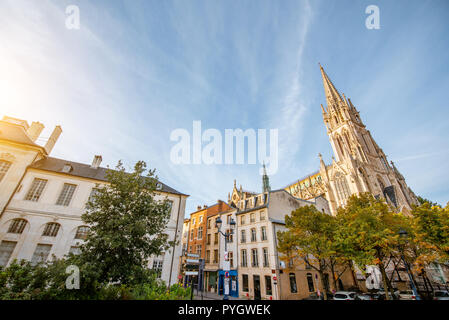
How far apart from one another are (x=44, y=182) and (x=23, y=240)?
5.66 metres

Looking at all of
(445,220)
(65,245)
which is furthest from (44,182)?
(445,220)

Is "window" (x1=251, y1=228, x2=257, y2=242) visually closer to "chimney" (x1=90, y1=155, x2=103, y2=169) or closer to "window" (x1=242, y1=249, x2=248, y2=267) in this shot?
"window" (x1=242, y1=249, x2=248, y2=267)

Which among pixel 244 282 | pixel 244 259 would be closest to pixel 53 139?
pixel 244 259

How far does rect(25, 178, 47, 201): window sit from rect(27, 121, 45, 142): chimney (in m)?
6.92

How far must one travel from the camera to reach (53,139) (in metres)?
24.5

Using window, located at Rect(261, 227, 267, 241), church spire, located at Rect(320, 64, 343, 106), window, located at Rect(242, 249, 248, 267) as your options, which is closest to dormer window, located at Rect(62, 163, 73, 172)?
window, located at Rect(242, 249, 248, 267)

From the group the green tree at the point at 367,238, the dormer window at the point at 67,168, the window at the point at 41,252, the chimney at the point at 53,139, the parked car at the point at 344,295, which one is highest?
the chimney at the point at 53,139

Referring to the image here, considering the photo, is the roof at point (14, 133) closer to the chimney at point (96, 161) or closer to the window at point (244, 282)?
the chimney at point (96, 161)

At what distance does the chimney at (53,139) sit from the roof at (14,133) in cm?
231

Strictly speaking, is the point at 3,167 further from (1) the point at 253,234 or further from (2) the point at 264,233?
(2) the point at 264,233

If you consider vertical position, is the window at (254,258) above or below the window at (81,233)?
below

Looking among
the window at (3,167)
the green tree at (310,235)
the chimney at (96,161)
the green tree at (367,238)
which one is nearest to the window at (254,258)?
the green tree at (310,235)

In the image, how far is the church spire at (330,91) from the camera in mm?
67250

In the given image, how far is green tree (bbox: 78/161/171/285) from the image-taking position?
991 cm
